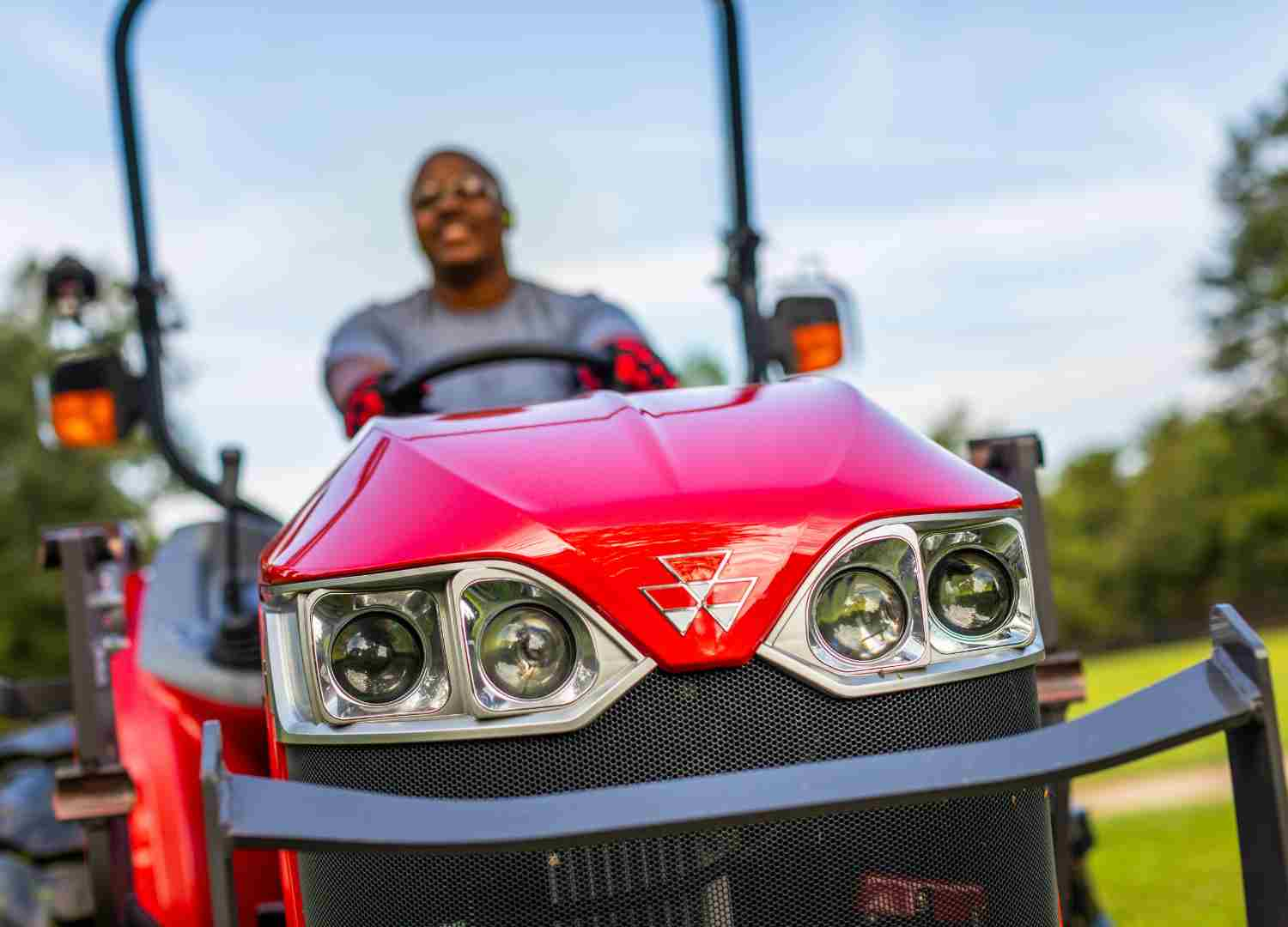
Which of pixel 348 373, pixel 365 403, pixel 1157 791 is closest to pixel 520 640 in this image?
pixel 365 403

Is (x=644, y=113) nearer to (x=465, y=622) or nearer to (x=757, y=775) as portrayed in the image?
(x=465, y=622)

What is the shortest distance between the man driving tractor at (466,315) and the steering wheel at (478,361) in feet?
1.22

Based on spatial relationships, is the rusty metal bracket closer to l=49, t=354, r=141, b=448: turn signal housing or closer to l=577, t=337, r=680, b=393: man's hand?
l=49, t=354, r=141, b=448: turn signal housing

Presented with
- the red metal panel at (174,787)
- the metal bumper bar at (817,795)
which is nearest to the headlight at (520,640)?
the metal bumper bar at (817,795)

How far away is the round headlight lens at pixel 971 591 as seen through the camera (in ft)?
5.71

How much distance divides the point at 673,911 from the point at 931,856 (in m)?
0.30

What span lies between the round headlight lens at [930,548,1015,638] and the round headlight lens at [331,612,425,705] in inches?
24.3

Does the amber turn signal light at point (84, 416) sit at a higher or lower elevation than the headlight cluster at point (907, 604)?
higher

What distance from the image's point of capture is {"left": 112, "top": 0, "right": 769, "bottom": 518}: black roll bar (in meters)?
3.17

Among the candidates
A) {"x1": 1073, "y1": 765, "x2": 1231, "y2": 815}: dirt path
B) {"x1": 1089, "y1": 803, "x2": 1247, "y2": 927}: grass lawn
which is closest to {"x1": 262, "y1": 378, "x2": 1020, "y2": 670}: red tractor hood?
{"x1": 1089, "y1": 803, "x2": 1247, "y2": 927}: grass lawn

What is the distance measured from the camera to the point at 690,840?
1599mm

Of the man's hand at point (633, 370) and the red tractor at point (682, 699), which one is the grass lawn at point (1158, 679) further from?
the man's hand at point (633, 370)

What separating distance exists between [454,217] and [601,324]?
46 centimetres

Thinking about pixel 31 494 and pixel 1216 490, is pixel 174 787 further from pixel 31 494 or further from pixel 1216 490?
pixel 1216 490
